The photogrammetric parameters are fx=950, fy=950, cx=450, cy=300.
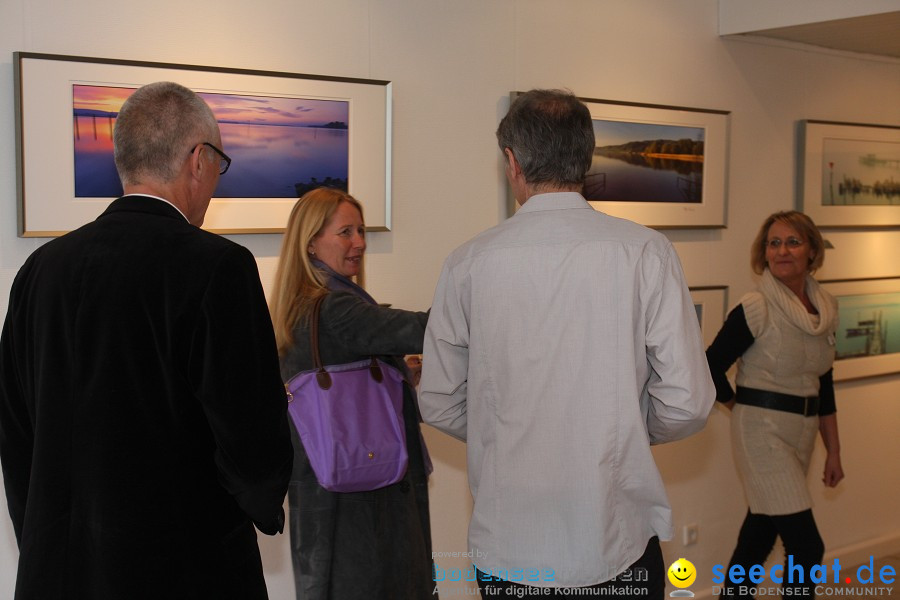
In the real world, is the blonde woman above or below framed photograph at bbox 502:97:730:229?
below

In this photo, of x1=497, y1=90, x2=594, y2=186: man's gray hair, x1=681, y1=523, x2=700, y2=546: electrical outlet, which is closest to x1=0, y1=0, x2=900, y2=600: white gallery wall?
x1=681, y1=523, x2=700, y2=546: electrical outlet

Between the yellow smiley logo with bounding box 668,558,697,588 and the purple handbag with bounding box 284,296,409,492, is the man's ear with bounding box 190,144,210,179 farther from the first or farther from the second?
the yellow smiley logo with bounding box 668,558,697,588

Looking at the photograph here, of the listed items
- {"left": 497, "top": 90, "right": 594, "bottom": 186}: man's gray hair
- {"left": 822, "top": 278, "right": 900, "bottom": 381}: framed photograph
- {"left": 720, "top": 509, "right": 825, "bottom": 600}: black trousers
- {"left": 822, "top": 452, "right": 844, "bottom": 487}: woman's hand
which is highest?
{"left": 497, "top": 90, "right": 594, "bottom": 186}: man's gray hair

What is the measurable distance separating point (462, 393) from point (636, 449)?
455mm

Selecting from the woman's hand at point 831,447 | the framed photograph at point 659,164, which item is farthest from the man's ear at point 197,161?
the woman's hand at point 831,447

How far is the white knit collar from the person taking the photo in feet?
12.5

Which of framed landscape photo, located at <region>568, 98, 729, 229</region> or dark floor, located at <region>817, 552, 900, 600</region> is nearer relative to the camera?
framed landscape photo, located at <region>568, 98, 729, 229</region>

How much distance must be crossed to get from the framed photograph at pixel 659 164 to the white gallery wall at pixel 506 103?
9 centimetres

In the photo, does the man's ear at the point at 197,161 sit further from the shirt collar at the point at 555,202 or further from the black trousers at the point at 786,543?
the black trousers at the point at 786,543

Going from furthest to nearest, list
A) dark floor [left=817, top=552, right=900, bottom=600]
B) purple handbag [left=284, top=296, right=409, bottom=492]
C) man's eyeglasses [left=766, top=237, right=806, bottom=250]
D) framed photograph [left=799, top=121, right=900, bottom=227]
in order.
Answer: framed photograph [left=799, top=121, right=900, bottom=227]
dark floor [left=817, top=552, right=900, bottom=600]
man's eyeglasses [left=766, top=237, right=806, bottom=250]
purple handbag [left=284, top=296, right=409, bottom=492]

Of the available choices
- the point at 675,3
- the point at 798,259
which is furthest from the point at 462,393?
the point at 675,3

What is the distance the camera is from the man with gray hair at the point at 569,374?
203cm

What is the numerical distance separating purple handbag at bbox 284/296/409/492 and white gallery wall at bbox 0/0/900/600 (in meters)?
0.79

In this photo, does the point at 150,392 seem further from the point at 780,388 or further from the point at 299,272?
the point at 780,388
